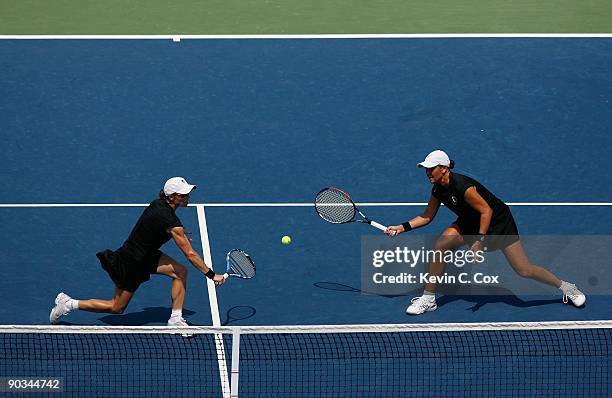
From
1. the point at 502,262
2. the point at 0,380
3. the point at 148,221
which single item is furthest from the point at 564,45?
the point at 0,380

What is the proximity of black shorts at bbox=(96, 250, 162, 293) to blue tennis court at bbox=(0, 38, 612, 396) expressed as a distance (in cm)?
70

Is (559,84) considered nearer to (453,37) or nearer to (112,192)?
(453,37)

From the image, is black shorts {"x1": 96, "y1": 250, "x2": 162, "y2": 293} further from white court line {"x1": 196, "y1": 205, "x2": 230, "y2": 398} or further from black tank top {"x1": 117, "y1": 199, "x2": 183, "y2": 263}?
white court line {"x1": 196, "y1": 205, "x2": 230, "y2": 398}

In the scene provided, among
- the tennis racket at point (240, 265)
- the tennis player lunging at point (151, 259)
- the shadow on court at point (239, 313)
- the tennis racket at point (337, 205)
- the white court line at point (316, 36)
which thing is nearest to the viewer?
the tennis player lunging at point (151, 259)

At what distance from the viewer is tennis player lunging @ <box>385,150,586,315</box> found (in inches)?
492

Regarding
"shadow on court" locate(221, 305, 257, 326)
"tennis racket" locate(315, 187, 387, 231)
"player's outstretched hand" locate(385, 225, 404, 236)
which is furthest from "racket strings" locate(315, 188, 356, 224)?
"shadow on court" locate(221, 305, 257, 326)

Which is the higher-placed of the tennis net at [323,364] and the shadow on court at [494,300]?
the shadow on court at [494,300]

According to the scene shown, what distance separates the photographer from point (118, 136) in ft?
56.0

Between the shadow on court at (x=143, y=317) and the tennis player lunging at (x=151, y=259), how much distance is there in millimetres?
411

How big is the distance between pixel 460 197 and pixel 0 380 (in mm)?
5220

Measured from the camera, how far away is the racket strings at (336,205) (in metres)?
13.3
